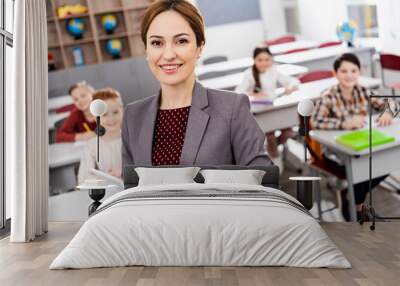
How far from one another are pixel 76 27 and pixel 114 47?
355 mm

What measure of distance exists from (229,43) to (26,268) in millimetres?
2652

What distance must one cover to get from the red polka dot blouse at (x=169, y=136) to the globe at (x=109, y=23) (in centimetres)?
117

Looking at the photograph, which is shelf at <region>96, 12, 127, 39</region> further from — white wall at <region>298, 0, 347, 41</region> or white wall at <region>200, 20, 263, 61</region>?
white wall at <region>298, 0, 347, 41</region>

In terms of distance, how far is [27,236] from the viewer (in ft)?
15.8

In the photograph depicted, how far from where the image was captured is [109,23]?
5875 mm

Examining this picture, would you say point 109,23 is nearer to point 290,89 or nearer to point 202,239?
point 290,89

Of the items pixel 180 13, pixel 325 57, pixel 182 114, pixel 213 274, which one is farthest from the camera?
pixel 325 57

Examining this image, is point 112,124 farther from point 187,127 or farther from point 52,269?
point 52,269

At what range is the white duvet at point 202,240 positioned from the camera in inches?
141

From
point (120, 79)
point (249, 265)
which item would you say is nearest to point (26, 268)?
point (249, 265)

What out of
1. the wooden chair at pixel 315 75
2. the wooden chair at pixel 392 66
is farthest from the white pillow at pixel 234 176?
the wooden chair at pixel 392 66

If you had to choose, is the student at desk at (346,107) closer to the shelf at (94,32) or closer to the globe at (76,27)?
the shelf at (94,32)

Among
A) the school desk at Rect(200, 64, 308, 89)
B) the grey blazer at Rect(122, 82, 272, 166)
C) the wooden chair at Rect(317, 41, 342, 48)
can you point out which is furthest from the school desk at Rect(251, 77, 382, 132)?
the grey blazer at Rect(122, 82, 272, 166)

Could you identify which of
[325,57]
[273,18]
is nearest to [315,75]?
[325,57]
